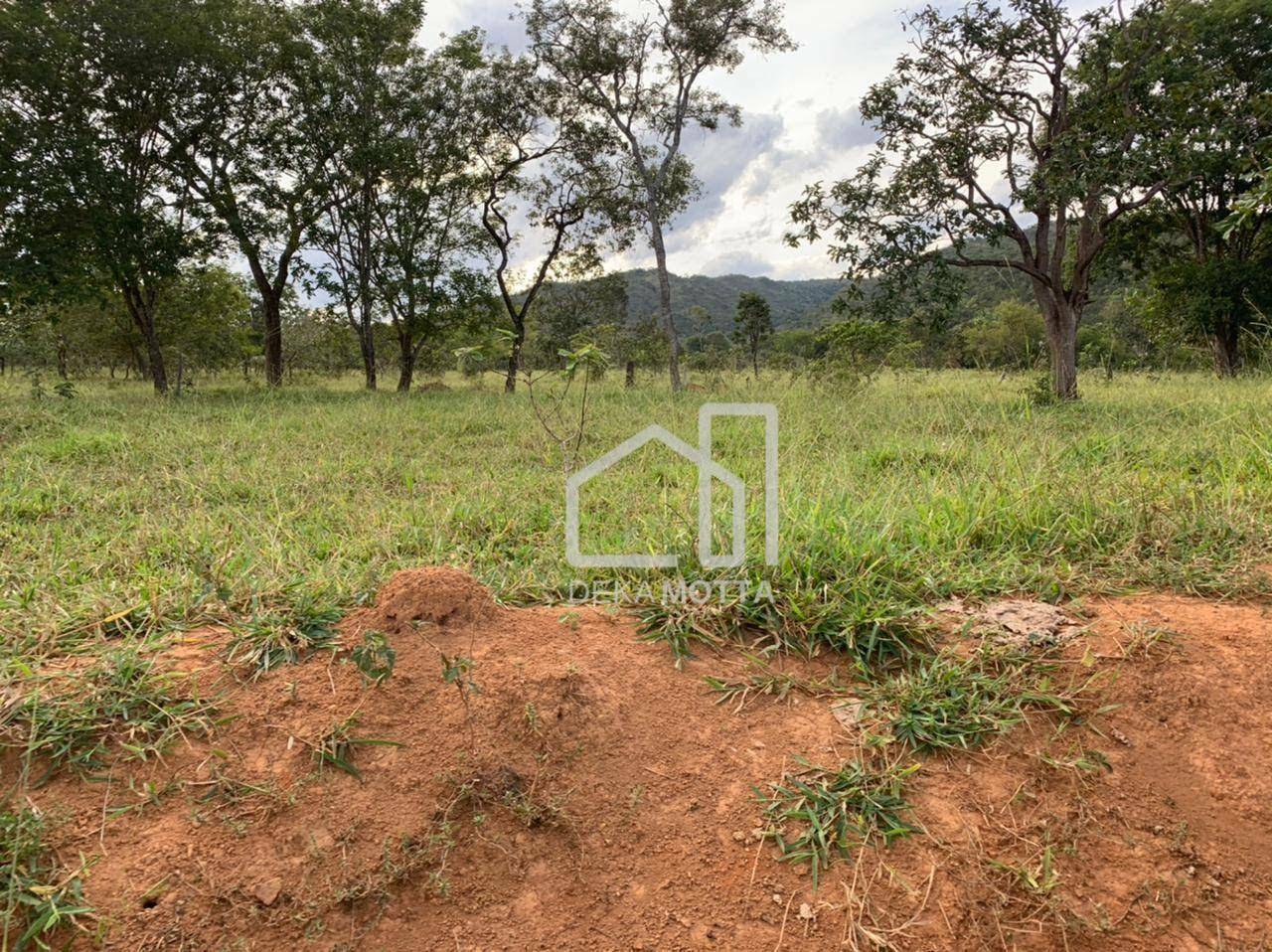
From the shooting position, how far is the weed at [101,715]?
1.52 metres

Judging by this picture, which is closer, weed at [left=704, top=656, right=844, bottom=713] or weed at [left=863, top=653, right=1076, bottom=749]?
weed at [left=863, top=653, right=1076, bottom=749]

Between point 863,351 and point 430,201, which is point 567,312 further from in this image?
point 863,351

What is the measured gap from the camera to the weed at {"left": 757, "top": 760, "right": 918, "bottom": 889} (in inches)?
57.2

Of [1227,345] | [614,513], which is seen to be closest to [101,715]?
[614,513]

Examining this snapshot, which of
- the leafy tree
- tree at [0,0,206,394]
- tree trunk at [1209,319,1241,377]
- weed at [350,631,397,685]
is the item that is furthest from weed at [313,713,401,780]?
the leafy tree

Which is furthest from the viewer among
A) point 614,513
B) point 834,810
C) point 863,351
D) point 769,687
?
point 863,351

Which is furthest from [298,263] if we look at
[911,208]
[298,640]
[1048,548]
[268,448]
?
[1048,548]

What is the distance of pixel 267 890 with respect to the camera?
4.29 ft

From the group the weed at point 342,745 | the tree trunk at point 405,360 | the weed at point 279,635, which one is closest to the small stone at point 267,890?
the weed at point 342,745

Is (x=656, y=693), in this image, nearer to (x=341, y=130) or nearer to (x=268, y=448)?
(x=268, y=448)

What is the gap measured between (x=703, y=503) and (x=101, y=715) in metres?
2.42

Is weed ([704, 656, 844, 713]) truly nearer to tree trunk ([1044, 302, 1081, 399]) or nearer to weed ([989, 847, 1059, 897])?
weed ([989, 847, 1059, 897])

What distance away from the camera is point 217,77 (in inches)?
447

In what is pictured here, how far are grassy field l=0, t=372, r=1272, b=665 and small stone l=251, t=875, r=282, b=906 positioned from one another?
0.94m
